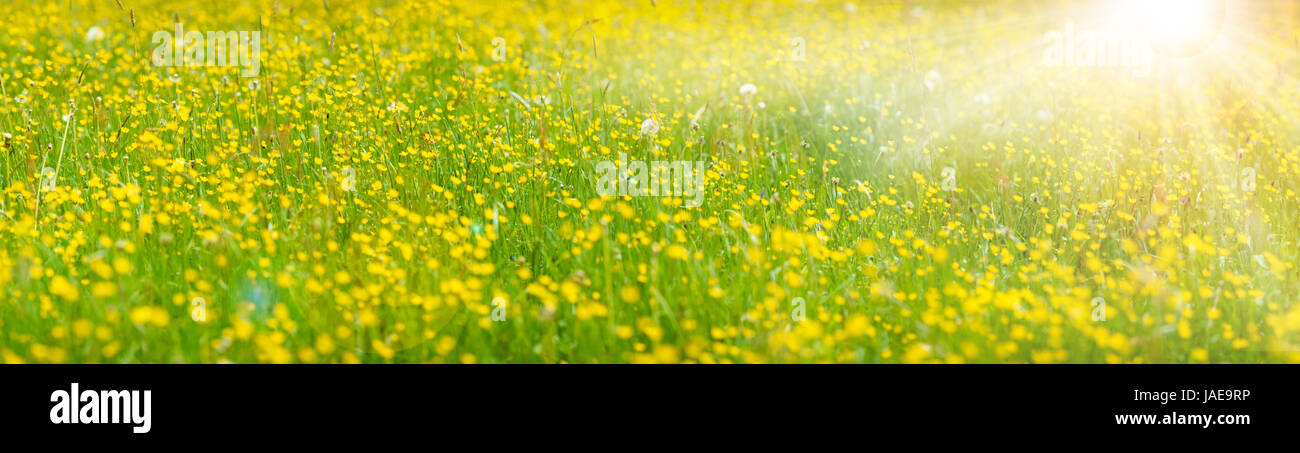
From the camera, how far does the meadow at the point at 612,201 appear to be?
9.98 ft

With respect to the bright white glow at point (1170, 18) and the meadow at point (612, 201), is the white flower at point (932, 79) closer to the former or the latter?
the meadow at point (612, 201)

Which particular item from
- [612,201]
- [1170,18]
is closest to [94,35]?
[612,201]

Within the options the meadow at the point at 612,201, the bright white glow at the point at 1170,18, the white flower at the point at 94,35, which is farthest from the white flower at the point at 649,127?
the bright white glow at the point at 1170,18

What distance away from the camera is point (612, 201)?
412 cm

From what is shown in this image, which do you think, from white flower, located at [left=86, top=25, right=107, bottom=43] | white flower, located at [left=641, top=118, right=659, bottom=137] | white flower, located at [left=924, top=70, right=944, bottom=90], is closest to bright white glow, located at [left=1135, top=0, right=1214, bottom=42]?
white flower, located at [left=924, top=70, right=944, bottom=90]

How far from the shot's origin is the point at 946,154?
18.6 ft

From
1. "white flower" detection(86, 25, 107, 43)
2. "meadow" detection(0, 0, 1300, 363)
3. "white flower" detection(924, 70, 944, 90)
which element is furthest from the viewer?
"white flower" detection(924, 70, 944, 90)

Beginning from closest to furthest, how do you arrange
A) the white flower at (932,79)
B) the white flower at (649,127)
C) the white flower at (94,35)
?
the white flower at (649,127) → the white flower at (94,35) → the white flower at (932,79)

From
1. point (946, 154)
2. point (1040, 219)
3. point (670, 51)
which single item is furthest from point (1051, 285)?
point (670, 51)

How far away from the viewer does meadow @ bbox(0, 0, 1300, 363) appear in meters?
3.04

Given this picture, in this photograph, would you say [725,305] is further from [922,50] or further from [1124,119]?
[922,50]

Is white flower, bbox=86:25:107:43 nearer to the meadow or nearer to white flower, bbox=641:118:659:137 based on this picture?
the meadow

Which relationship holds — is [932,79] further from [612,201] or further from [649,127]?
[612,201]
